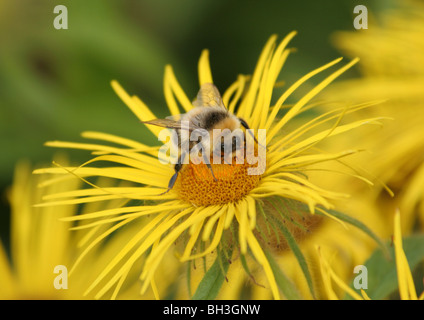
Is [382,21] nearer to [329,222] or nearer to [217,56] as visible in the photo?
[217,56]

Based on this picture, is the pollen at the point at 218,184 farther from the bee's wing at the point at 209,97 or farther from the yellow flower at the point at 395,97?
the yellow flower at the point at 395,97

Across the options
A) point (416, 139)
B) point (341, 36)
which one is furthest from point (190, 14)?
point (416, 139)

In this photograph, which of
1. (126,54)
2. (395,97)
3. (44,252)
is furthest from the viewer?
(126,54)

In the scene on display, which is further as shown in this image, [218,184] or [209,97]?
[209,97]

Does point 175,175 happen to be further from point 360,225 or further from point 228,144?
point 360,225

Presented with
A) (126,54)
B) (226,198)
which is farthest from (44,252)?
(226,198)

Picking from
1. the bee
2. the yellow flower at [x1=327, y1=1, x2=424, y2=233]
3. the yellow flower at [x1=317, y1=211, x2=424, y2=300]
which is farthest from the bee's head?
the yellow flower at [x1=327, y1=1, x2=424, y2=233]

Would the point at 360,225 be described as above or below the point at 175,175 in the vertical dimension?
below
